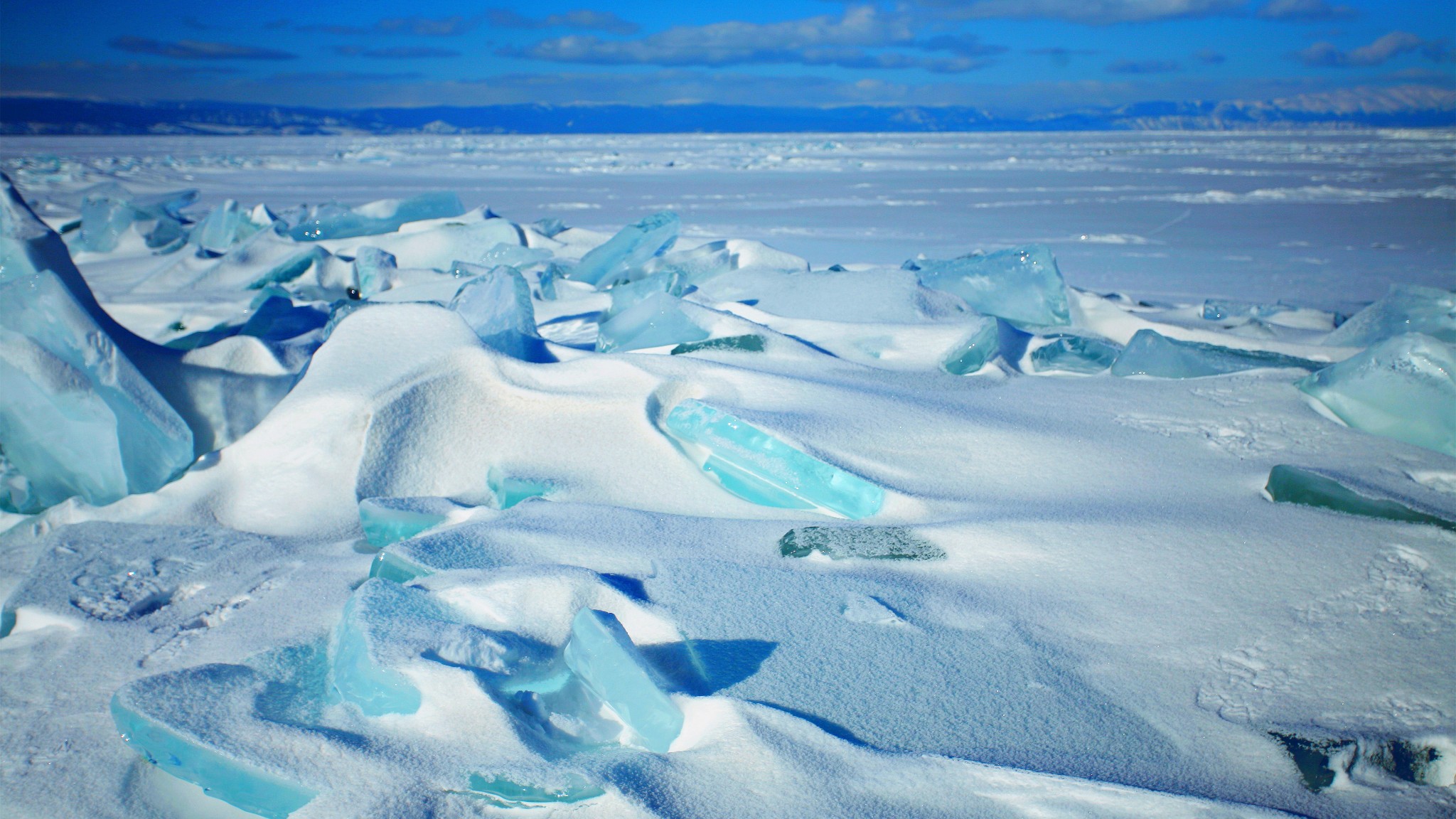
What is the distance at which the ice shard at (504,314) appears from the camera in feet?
6.02

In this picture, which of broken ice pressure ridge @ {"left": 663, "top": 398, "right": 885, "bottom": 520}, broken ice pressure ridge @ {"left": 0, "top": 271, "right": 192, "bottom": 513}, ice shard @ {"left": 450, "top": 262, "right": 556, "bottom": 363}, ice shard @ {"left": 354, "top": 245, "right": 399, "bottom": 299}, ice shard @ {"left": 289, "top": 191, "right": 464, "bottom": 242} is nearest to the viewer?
broken ice pressure ridge @ {"left": 663, "top": 398, "right": 885, "bottom": 520}

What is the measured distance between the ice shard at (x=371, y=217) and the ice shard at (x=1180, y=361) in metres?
3.36

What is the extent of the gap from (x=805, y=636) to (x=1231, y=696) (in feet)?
1.46

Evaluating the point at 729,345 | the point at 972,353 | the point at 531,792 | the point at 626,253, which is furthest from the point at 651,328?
the point at 531,792

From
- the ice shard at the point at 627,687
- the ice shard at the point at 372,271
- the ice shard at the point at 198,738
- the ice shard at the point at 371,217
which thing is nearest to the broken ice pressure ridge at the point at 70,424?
the ice shard at the point at 198,738

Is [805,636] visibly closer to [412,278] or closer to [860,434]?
[860,434]

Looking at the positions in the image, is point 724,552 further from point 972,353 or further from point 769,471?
point 972,353

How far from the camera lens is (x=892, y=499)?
135 centimetres

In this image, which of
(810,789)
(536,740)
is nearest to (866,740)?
(810,789)

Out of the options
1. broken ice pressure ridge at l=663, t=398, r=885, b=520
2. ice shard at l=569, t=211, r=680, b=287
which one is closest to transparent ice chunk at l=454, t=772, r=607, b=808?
broken ice pressure ridge at l=663, t=398, r=885, b=520

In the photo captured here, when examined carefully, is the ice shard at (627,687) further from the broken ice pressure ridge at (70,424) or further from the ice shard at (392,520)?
the broken ice pressure ridge at (70,424)

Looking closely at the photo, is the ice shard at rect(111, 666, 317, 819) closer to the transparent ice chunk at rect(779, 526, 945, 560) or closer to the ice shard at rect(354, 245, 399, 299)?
the transparent ice chunk at rect(779, 526, 945, 560)

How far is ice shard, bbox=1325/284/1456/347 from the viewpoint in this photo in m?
2.17

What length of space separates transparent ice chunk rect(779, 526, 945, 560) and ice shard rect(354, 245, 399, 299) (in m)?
2.21
